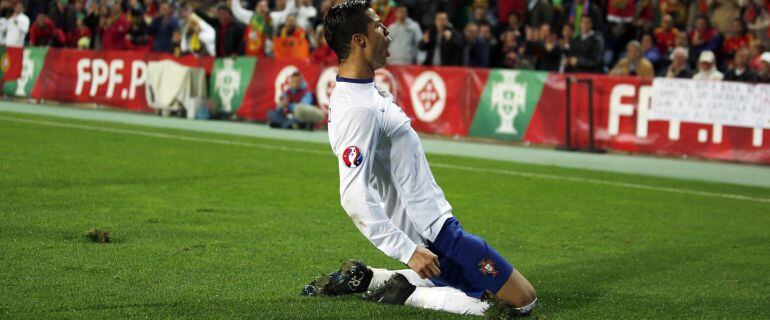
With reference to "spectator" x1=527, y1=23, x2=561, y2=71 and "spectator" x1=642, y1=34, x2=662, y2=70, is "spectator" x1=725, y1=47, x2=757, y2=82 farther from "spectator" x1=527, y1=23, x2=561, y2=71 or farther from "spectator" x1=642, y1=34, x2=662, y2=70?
"spectator" x1=527, y1=23, x2=561, y2=71

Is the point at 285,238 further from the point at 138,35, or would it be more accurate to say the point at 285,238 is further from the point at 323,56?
the point at 138,35

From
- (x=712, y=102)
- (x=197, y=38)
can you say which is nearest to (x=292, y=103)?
(x=197, y=38)

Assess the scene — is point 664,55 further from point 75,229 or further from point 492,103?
point 75,229

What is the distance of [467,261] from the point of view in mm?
6508

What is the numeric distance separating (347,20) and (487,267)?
4.99 feet

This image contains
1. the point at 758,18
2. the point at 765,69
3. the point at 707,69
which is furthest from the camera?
the point at 758,18

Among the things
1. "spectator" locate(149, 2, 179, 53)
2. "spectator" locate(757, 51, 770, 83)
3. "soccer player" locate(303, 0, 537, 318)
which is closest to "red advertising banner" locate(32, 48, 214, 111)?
"spectator" locate(149, 2, 179, 53)

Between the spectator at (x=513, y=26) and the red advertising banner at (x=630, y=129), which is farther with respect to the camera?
the spectator at (x=513, y=26)

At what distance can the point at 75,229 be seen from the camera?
9461 mm

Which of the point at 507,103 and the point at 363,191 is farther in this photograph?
the point at 507,103

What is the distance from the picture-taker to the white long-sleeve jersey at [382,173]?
19.9 feet

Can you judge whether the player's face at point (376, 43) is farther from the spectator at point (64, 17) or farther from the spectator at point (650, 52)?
the spectator at point (64, 17)

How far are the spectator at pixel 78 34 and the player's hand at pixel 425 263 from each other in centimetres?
2523

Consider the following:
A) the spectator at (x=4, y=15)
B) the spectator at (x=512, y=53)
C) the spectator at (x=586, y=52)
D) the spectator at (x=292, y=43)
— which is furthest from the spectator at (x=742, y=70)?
the spectator at (x=4, y=15)
